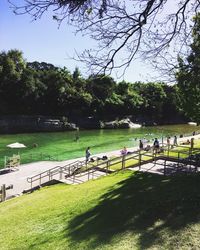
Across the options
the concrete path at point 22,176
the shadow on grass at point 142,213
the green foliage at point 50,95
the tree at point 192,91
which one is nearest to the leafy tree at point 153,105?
the green foliage at point 50,95

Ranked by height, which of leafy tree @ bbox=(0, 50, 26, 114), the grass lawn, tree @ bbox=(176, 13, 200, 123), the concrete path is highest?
leafy tree @ bbox=(0, 50, 26, 114)

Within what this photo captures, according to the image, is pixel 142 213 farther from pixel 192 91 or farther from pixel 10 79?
pixel 10 79

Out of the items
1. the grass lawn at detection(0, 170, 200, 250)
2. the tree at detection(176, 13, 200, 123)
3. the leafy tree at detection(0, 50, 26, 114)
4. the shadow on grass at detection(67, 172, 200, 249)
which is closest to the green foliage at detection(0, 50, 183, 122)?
the leafy tree at detection(0, 50, 26, 114)

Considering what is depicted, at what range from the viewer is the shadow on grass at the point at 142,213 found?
10.3 meters

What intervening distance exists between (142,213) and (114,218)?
925 millimetres

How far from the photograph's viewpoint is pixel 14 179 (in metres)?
27.6

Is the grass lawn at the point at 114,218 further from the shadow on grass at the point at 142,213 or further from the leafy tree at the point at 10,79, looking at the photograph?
the leafy tree at the point at 10,79

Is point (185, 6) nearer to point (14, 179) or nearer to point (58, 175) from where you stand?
point (58, 175)

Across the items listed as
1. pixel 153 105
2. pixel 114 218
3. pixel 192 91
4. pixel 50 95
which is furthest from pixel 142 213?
pixel 153 105

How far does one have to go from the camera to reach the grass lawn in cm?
986

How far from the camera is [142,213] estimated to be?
11.8 m

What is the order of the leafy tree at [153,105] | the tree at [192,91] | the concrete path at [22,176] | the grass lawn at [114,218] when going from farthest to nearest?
the leafy tree at [153,105] < the concrete path at [22,176] < the tree at [192,91] < the grass lawn at [114,218]

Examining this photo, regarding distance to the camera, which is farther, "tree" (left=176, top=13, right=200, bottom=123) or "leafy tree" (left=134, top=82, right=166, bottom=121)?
"leafy tree" (left=134, top=82, right=166, bottom=121)

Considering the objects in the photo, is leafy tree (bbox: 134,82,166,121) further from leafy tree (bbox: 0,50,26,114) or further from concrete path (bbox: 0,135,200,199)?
concrete path (bbox: 0,135,200,199)
